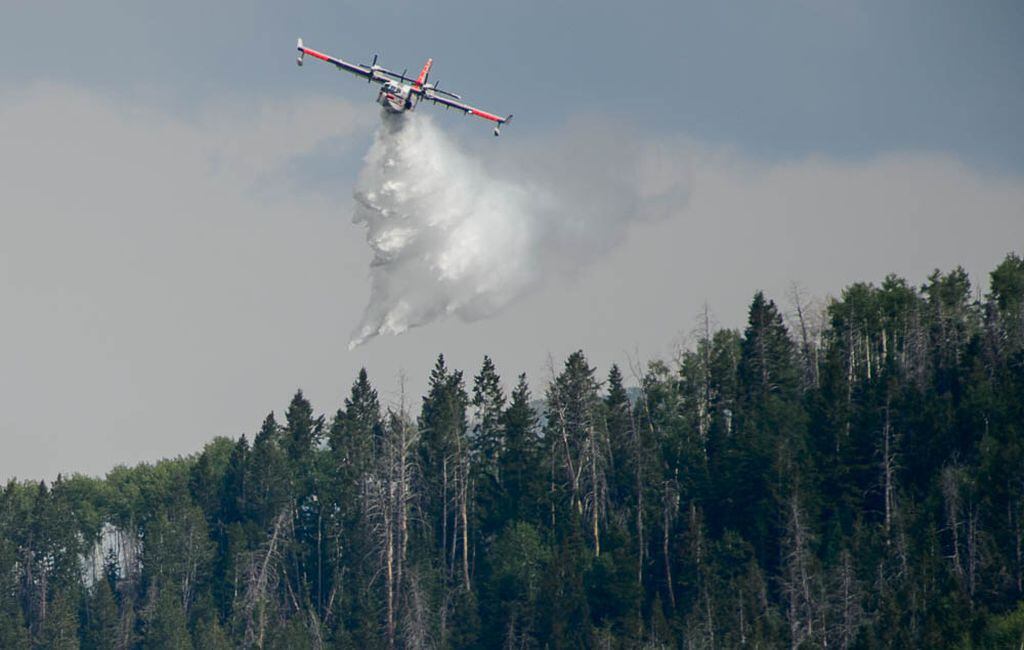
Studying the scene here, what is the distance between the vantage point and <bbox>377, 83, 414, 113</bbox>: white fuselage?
70.0 metres

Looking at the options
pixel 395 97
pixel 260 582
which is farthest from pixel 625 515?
pixel 395 97

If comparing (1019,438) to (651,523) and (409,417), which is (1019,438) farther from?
(409,417)

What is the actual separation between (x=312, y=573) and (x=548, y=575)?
22616mm

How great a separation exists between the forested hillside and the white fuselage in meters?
18.5

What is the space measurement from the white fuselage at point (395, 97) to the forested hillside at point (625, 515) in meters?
18.5

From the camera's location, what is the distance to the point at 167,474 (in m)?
114

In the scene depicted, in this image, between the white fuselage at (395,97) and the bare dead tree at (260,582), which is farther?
the bare dead tree at (260,582)

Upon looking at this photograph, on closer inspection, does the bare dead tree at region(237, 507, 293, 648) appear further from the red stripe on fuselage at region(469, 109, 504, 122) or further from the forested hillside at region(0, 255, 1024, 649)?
the red stripe on fuselage at region(469, 109, 504, 122)

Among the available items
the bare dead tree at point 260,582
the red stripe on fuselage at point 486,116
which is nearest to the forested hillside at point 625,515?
the bare dead tree at point 260,582

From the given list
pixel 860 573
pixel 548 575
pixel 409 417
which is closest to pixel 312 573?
pixel 409 417

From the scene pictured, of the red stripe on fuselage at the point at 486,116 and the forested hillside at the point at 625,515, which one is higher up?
the red stripe on fuselage at the point at 486,116

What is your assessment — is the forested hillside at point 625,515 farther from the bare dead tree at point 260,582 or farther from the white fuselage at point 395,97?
the white fuselage at point 395,97

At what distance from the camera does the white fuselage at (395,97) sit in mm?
70000

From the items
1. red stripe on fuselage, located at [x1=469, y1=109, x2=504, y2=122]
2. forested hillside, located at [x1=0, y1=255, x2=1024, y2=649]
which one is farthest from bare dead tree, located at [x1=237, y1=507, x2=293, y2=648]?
red stripe on fuselage, located at [x1=469, y1=109, x2=504, y2=122]
